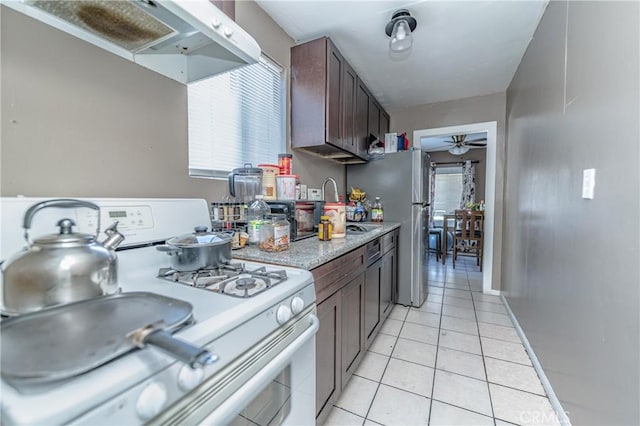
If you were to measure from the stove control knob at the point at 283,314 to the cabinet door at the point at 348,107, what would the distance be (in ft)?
5.59

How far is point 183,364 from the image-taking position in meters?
0.50

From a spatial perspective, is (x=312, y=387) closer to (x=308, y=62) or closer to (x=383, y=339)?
(x=383, y=339)

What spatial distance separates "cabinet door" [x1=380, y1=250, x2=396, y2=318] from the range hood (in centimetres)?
177

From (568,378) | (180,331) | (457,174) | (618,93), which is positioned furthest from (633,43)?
(457,174)

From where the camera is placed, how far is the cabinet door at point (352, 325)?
1440 millimetres

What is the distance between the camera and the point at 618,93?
3.18 feet

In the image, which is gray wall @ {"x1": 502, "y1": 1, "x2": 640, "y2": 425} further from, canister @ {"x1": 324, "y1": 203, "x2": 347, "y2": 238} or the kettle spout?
the kettle spout

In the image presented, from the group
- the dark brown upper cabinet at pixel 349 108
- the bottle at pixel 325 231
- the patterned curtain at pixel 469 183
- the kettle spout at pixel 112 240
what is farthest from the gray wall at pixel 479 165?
the kettle spout at pixel 112 240

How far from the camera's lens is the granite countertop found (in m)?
1.10

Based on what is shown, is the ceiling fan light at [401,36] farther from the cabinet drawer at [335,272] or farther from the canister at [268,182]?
the cabinet drawer at [335,272]

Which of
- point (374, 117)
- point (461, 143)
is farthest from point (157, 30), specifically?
point (461, 143)

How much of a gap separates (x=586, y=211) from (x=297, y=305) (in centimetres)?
132

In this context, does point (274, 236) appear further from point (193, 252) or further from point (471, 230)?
point (471, 230)

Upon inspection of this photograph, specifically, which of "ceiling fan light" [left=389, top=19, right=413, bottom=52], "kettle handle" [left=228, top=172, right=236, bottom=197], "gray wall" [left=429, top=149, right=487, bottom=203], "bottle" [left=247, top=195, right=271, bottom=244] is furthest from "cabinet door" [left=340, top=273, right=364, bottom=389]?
"gray wall" [left=429, top=149, right=487, bottom=203]
